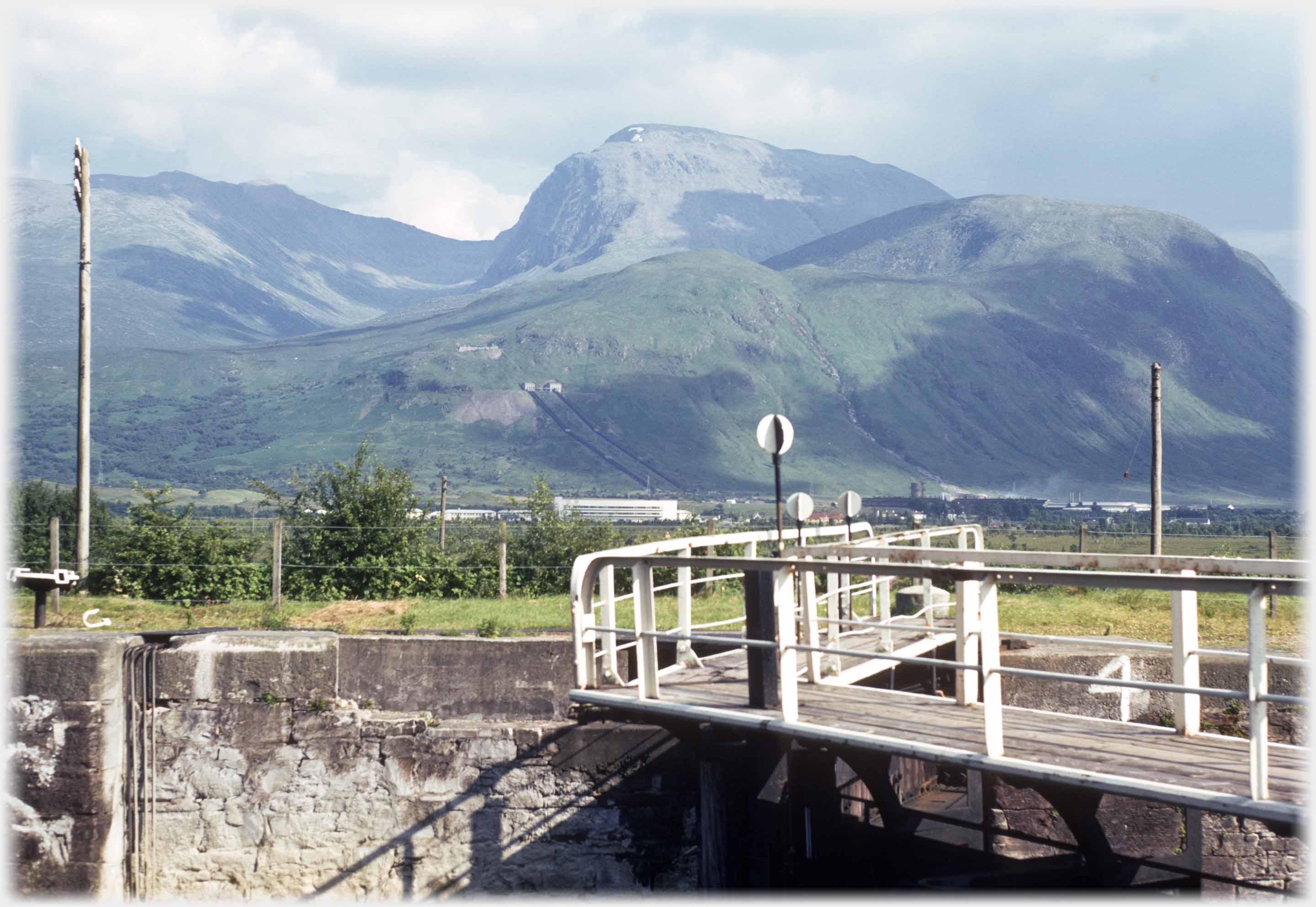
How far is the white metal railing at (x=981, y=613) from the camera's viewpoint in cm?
668

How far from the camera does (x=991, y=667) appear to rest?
293 inches

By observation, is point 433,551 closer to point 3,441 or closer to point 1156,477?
point 3,441

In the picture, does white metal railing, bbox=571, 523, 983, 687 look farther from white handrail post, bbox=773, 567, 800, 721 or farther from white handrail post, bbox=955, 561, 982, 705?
white handrail post, bbox=773, 567, 800, 721

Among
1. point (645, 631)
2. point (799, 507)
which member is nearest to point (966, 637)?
point (799, 507)

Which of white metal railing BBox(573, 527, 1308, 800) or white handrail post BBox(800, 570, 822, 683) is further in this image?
white handrail post BBox(800, 570, 822, 683)

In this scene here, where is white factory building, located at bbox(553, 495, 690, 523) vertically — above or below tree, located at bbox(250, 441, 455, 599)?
below

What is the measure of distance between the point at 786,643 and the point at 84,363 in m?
20.4

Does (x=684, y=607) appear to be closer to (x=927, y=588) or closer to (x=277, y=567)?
(x=927, y=588)

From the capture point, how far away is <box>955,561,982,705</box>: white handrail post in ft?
31.1

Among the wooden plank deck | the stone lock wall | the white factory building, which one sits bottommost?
the white factory building

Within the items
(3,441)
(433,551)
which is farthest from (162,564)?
(3,441)

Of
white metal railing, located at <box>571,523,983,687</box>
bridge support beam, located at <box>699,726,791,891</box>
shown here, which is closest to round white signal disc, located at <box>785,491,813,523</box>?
white metal railing, located at <box>571,523,983,687</box>

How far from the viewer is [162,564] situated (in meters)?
21.8

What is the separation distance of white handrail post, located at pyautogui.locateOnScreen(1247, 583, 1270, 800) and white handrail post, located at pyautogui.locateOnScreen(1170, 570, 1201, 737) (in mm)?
1511
